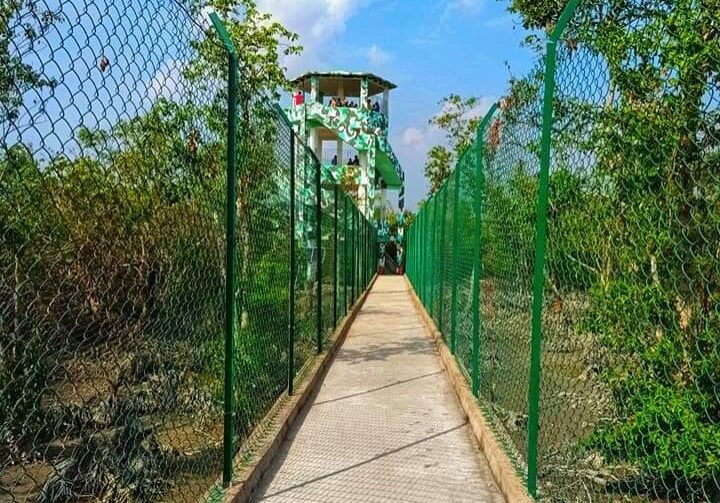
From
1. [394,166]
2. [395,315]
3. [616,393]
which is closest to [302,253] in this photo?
[616,393]

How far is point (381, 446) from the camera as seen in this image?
14.8ft

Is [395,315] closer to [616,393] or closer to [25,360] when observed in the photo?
[616,393]

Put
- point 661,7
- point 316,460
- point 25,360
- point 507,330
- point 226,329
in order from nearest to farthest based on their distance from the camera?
1. point 25,360
2. point 661,7
3. point 226,329
4. point 316,460
5. point 507,330

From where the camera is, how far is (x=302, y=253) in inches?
266

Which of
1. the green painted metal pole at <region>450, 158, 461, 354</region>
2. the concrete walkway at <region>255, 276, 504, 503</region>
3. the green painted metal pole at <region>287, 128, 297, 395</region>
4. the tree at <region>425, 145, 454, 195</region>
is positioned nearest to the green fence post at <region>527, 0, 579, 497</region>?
the concrete walkway at <region>255, 276, 504, 503</region>

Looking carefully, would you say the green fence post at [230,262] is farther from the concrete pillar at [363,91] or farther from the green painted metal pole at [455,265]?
the concrete pillar at [363,91]

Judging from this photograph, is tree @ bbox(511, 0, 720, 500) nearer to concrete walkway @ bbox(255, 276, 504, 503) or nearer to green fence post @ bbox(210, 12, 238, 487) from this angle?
concrete walkway @ bbox(255, 276, 504, 503)

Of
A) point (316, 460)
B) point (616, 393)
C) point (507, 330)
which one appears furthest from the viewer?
point (507, 330)

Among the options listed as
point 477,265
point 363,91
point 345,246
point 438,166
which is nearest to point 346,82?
point 363,91

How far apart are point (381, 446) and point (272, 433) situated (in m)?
0.76

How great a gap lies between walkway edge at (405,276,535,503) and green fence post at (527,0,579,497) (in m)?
0.10

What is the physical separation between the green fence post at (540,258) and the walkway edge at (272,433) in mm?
1463

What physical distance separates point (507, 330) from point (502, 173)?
3.63 ft

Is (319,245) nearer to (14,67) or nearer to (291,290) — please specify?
(291,290)
